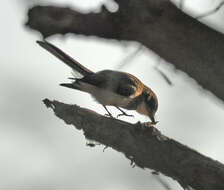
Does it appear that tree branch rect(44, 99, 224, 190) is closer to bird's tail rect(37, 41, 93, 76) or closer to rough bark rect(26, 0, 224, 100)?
rough bark rect(26, 0, 224, 100)

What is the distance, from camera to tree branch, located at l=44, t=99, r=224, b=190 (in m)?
2.48

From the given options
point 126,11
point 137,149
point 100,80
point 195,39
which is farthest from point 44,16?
point 100,80

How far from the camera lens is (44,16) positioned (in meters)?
1.74

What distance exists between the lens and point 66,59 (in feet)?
12.0

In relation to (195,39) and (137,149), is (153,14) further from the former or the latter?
(137,149)

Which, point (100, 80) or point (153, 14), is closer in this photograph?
point (153, 14)

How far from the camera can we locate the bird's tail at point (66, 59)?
3.38 metres

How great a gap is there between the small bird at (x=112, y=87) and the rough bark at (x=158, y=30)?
1280 mm

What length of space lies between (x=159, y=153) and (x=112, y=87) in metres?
1.00

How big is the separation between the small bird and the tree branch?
0.58 metres

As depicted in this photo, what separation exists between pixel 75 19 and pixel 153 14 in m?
0.32

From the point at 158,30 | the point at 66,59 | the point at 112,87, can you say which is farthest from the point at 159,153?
the point at 66,59

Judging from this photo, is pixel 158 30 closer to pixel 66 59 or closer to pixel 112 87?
pixel 112 87

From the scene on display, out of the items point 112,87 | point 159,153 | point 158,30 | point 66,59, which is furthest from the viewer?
point 66,59
